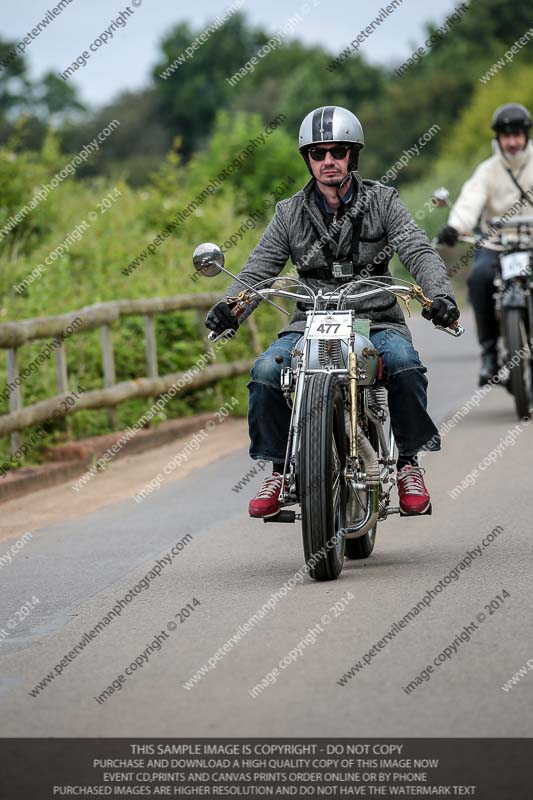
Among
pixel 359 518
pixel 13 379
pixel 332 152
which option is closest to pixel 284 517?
pixel 359 518

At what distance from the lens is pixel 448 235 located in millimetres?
12469

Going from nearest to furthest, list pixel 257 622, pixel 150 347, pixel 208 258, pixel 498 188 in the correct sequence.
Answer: pixel 257 622 < pixel 208 258 < pixel 498 188 < pixel 150 347

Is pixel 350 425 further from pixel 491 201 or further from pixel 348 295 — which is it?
pixel 491 201

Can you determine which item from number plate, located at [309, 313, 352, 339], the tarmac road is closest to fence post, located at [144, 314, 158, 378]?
the tarmac road

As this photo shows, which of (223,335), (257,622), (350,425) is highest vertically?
(223,335)

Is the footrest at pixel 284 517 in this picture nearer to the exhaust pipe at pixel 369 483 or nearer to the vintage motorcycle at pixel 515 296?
the exhaust pipe at pixel 369 483

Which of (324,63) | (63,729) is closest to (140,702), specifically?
(63,729)

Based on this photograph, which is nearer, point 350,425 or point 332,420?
point 332,420

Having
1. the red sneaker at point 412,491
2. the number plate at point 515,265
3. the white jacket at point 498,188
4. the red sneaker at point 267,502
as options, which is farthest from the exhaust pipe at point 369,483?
the white jacket at point 498,188

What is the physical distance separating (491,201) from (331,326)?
6.92 metres

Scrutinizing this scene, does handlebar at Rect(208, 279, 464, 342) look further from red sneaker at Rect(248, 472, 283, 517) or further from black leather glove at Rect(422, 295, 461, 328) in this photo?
red sneaker at Rect(248, 472, 283, 517)

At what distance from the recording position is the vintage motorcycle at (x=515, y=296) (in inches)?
495

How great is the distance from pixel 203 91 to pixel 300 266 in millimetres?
113938

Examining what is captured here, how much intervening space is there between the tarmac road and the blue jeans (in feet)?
2.15
